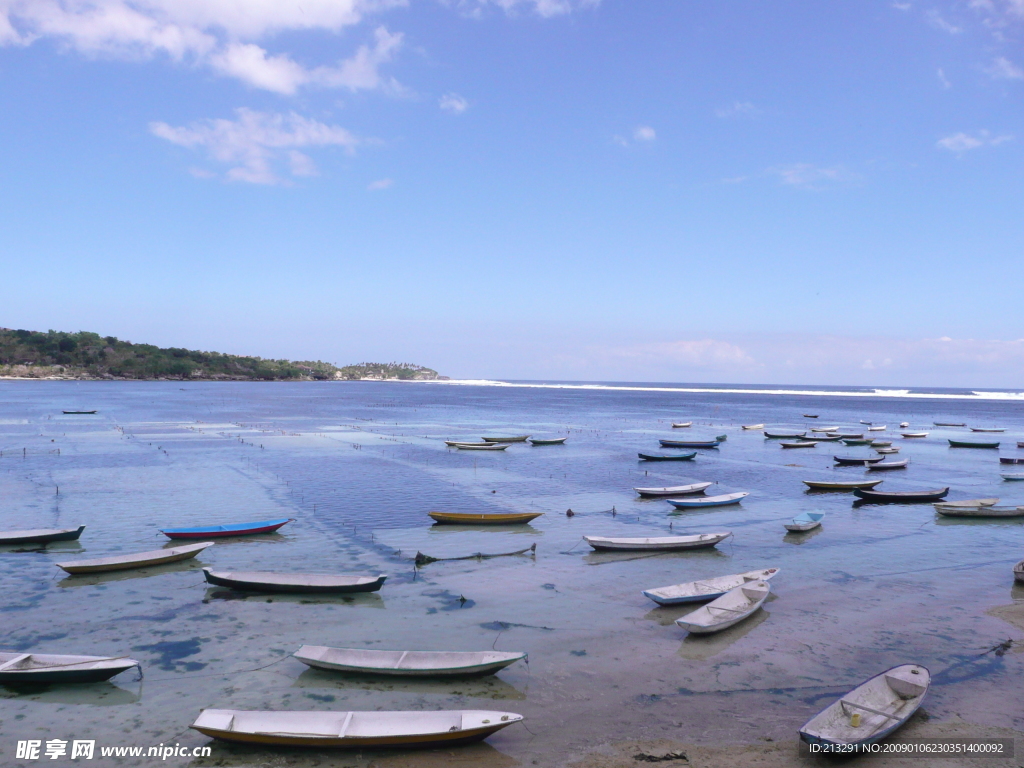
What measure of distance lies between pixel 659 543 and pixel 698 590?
6367mm

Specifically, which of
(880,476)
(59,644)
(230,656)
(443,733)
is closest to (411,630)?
(230,656)

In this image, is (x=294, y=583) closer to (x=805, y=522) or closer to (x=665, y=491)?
(x=805, y=522)

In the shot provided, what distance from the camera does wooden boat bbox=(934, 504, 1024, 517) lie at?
109ft

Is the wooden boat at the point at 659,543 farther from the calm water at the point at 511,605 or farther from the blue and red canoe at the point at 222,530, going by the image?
the blue and red canoe at the point at 222,530

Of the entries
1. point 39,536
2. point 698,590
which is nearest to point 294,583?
point 698,590

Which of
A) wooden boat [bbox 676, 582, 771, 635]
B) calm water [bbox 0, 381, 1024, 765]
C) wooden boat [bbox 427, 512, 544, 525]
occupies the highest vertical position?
wooden boat [bbox 676, 582, 771, 635]

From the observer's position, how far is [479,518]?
99.0 ft

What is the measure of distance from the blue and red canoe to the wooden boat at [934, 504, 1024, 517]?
32.6 meters

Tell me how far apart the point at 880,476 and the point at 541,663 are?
4345cm

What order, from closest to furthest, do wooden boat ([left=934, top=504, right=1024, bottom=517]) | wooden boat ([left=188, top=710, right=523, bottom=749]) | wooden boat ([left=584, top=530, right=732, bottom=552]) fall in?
wooden boat ([left=188, top=710, right=523, bottom=749])
wooden boat ([left=584, top=530, right=732, bottom=552])
wooden boat ([left=934, top=504, right=1024, bottom=517])

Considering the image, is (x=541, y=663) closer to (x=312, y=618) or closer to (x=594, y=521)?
(x=312, y=618)

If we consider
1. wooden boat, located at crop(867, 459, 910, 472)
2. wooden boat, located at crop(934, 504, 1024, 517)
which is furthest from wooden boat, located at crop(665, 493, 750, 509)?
wooden boat, located at crop(867, 459, 910, 472)

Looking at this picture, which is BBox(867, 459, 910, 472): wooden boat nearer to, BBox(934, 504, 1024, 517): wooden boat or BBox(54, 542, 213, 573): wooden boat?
BBox(934, 504, 1024, 517): wooden boat

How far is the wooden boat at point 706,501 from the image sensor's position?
114 feet
